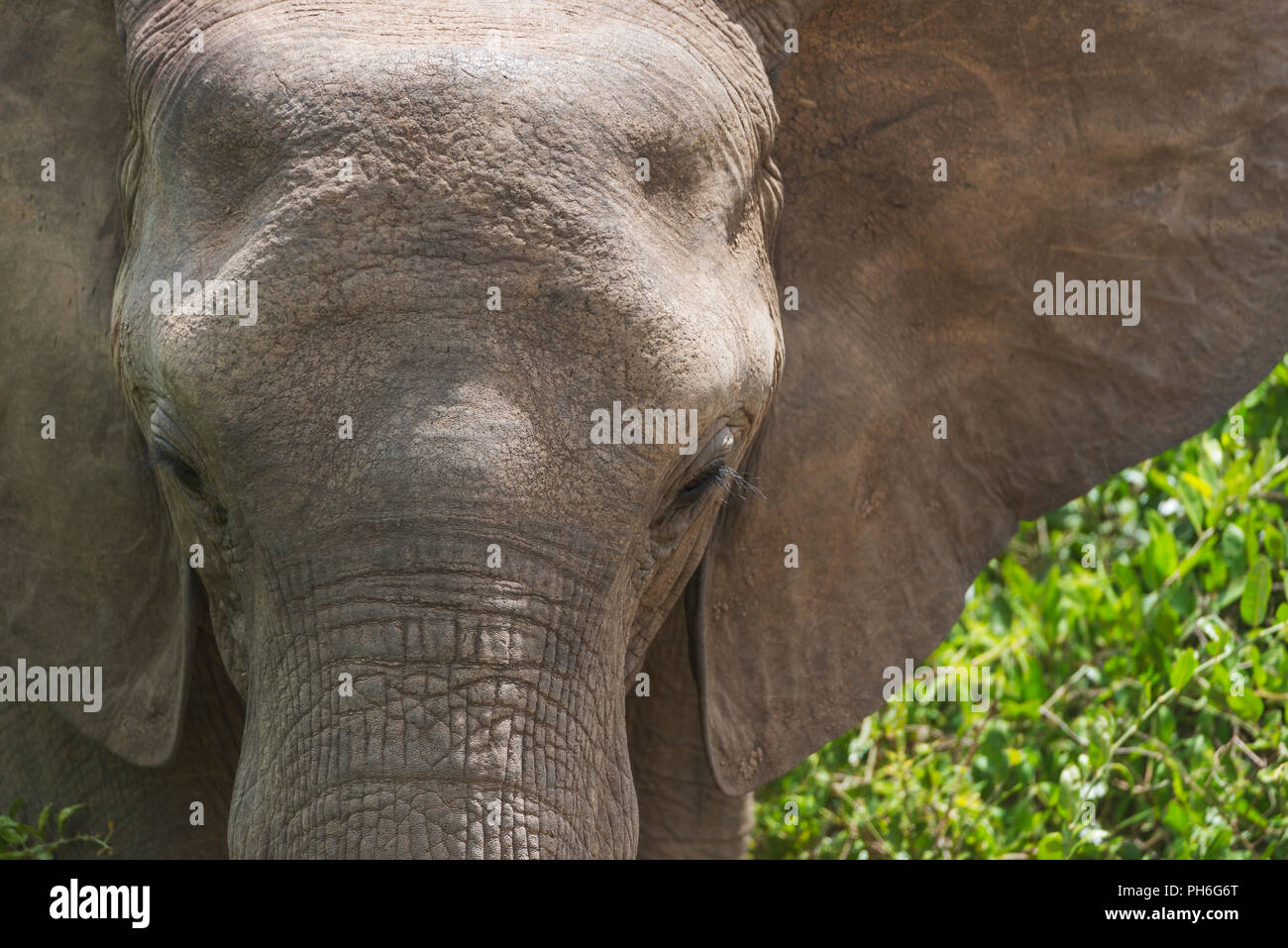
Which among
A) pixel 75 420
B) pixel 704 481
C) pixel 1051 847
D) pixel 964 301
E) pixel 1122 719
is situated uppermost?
pixel 964 301

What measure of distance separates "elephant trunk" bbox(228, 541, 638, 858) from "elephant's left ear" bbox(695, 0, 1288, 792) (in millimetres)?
596

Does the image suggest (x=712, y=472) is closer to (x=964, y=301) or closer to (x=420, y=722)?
(x=420, y=722)

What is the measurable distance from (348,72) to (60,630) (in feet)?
3.71

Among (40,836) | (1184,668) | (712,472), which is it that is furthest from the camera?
(1184,668)

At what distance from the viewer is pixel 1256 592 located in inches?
161

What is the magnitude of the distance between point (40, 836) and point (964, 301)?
1.80 meters

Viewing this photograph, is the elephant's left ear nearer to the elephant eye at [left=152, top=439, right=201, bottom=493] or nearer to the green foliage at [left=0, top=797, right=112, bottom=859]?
the elephant eye at [left=152, top=439, right=201, bottom=493]

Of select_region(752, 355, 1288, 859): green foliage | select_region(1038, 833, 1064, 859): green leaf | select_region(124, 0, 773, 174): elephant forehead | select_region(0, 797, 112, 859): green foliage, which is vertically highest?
select_region(124, 0, 773, 174): elephant forehead

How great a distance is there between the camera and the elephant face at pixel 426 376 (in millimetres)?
2373

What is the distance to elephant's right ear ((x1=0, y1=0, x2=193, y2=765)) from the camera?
9.56ft

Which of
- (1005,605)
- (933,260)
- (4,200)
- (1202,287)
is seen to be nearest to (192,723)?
(4,200)

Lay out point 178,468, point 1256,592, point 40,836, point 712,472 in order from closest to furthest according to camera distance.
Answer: point 178,468 < point 712,472 < point 40,836 < point 1256,592

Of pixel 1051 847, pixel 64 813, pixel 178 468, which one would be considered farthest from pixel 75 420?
pixel 1051 847

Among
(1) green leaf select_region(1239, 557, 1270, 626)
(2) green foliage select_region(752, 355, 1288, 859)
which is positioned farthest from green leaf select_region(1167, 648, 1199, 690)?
(1) green leaf select_region(1239, 557, 1270, 626)
